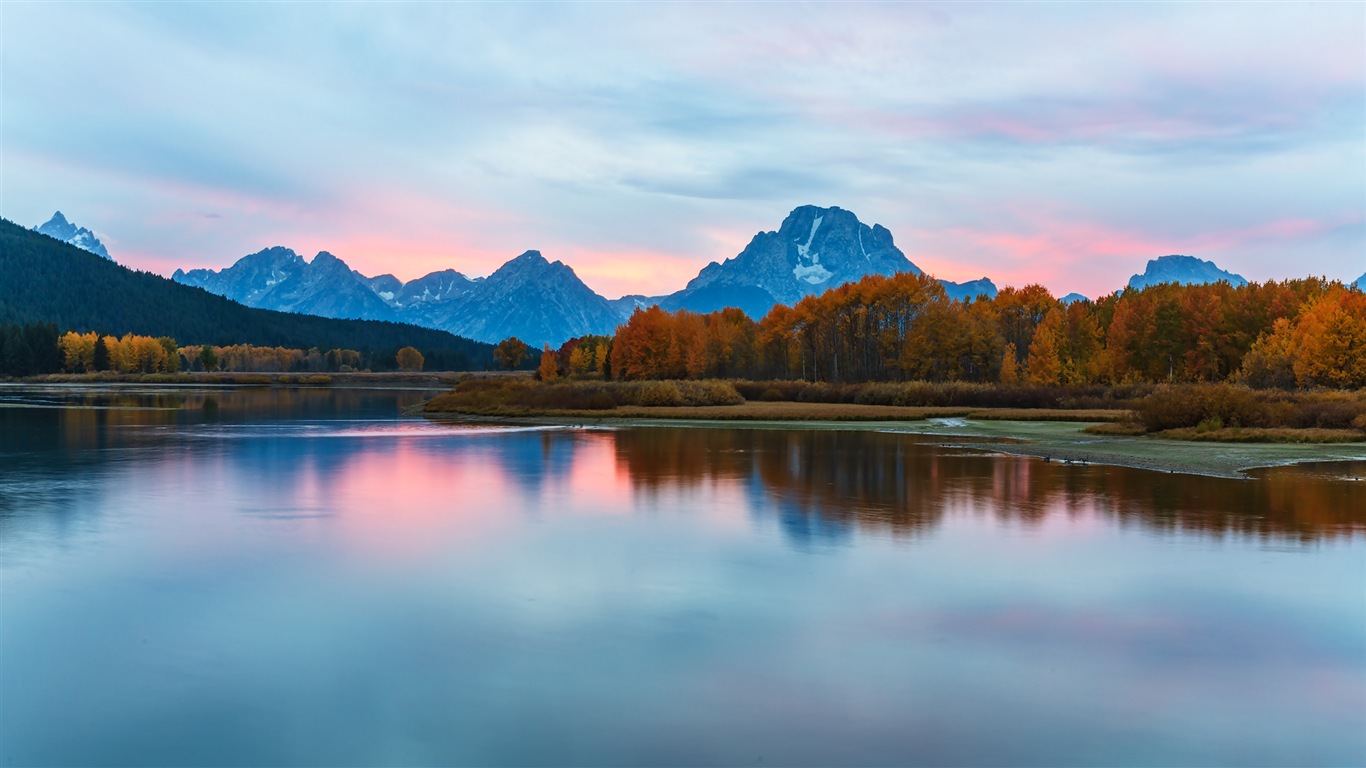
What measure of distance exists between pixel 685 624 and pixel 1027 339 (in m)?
120

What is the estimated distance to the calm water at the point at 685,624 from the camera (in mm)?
10062

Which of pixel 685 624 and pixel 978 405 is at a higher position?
pixel 978 405

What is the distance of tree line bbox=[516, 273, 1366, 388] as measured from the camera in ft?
261

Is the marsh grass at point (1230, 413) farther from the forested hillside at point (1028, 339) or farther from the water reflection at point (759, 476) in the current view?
the forested hillside at point (1028, 339)

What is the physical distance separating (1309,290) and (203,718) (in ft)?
419

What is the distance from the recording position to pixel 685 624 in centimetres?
1435

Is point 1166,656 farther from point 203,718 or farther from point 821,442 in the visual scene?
point 821,442

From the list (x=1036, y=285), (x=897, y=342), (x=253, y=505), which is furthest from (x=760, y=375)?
(x=253, y=505)

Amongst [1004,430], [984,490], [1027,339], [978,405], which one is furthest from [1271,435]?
[1027,339]

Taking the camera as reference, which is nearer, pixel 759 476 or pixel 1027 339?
pixel 759 476

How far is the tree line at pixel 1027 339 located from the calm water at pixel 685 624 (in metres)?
59.4

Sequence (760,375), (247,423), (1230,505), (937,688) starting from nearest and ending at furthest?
1. (937,688)
2. (1230,505)
3. (247,423)
4. (760,375)

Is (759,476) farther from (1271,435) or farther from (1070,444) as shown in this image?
(1271,435)

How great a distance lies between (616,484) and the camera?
3180 centimetres
